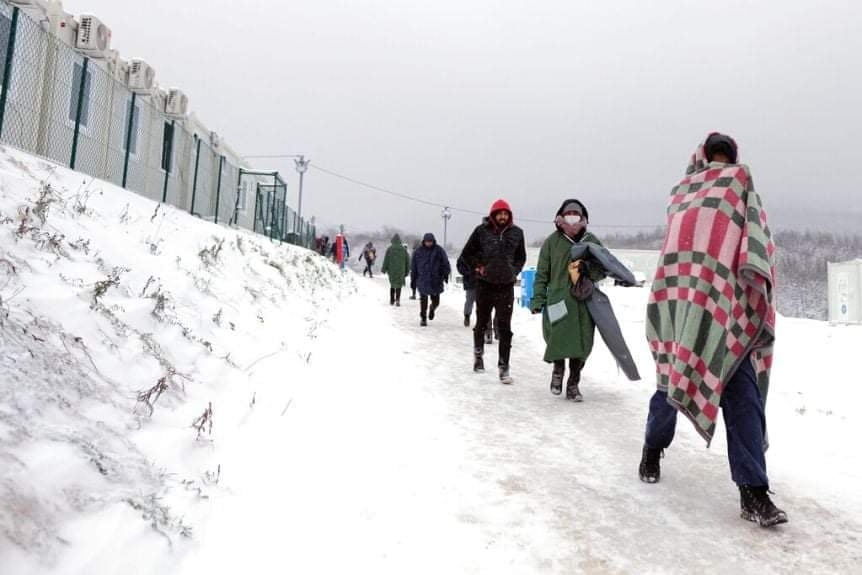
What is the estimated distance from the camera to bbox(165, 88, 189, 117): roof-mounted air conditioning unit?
50.3ft

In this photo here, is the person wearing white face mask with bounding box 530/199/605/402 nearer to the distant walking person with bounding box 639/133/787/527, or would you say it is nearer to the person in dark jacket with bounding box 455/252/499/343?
the person in dark jacket with bounding box 455/252/499/343

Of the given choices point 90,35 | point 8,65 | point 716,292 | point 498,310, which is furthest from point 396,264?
point 716,292

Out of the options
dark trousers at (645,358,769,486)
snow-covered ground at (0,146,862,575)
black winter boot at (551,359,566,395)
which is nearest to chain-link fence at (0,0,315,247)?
snow-covered ground at (0,146,862,575)

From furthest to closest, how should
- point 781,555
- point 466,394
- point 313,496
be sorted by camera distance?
point 466,394
point 313,496
point 781,555

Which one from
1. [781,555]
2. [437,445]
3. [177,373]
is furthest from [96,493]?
[781,555]

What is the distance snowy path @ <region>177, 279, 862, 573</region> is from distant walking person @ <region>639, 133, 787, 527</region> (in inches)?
14.2

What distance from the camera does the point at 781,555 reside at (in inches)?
92.8

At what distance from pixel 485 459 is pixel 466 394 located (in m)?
1.78

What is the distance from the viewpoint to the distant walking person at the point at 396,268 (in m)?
14.5

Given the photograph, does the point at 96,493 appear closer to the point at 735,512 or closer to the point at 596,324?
the point at 735,512

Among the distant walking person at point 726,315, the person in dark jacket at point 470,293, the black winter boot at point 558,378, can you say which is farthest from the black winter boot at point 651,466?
the person in dark jacket at point 470,293

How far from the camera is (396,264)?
48.0 ft

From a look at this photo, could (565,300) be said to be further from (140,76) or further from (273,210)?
(273,210)

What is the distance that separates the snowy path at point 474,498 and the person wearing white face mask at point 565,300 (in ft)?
1.47
